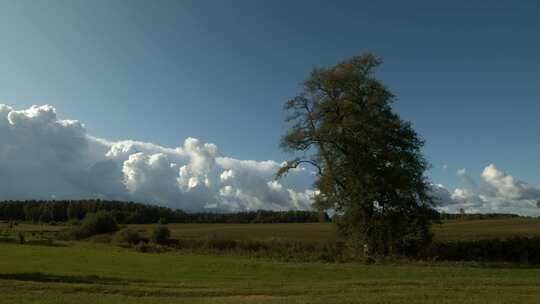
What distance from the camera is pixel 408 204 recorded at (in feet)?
108

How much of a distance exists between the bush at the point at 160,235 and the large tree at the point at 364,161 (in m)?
28.0

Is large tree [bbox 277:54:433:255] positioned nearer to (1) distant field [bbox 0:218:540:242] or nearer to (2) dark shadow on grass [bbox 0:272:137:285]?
(1) distant field [bbox 0:218:540:242]

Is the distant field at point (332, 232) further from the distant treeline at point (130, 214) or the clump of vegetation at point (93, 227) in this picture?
the distant treeline at point (130, 214)

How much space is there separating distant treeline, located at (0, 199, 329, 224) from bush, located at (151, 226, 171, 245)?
77.7m

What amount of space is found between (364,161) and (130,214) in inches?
4477

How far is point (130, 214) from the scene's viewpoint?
132375mm

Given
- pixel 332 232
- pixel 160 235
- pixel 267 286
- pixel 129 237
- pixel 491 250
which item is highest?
pixel 332 232

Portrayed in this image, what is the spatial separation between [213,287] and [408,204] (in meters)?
20.2

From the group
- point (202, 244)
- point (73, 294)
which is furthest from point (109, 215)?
point (73, 294)

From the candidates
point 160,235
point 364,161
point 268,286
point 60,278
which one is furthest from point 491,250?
point 160,235

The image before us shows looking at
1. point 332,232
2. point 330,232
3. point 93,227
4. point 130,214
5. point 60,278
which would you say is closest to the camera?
point 60,278

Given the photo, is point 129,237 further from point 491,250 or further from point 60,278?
point 491,250

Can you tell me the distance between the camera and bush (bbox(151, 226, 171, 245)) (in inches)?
2213

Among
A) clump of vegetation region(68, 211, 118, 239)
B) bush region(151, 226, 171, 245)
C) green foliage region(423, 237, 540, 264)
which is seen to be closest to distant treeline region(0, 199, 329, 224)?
clump of vegetation region(68, 211, 118, 239)
